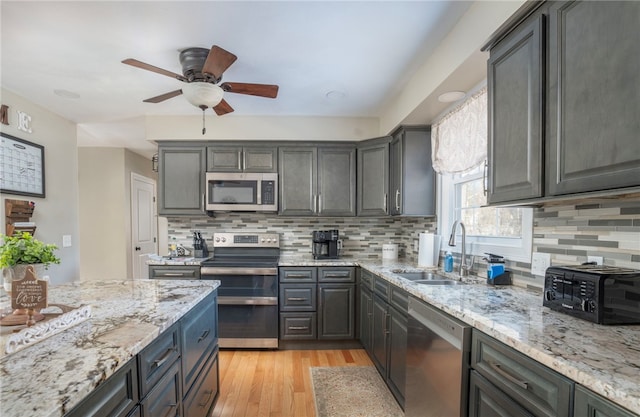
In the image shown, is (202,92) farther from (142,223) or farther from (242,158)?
(142,223)

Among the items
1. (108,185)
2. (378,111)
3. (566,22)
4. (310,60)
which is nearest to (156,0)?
(310,60)

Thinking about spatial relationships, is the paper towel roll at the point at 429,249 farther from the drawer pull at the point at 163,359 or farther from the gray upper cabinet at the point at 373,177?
the drawer pull at the point at 163,359

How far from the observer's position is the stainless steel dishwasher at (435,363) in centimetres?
119

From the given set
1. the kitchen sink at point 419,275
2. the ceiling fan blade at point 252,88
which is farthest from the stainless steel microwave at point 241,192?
the kitchen sink at point 419,275

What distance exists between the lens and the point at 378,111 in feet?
10.2

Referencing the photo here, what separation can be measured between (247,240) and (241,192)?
23.8 inches

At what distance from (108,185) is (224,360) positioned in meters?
3.64

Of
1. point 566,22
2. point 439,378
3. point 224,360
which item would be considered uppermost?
point 566,22

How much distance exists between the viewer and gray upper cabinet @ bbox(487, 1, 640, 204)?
2.84 ft

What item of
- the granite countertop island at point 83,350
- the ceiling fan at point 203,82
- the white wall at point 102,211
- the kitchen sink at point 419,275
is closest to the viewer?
the granite countertop island at point 83,350

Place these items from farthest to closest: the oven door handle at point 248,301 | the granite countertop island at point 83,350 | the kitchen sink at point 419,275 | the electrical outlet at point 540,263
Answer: the oven door handle at point 248,301 < the kitchen sink at point 419,275 < the electrical outlet at point 540,263 < the granite countertop island at point 83,350

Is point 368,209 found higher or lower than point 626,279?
higher

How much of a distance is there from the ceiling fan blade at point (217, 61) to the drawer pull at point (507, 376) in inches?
78.5

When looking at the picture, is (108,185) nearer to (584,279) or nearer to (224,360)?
(224,360)
